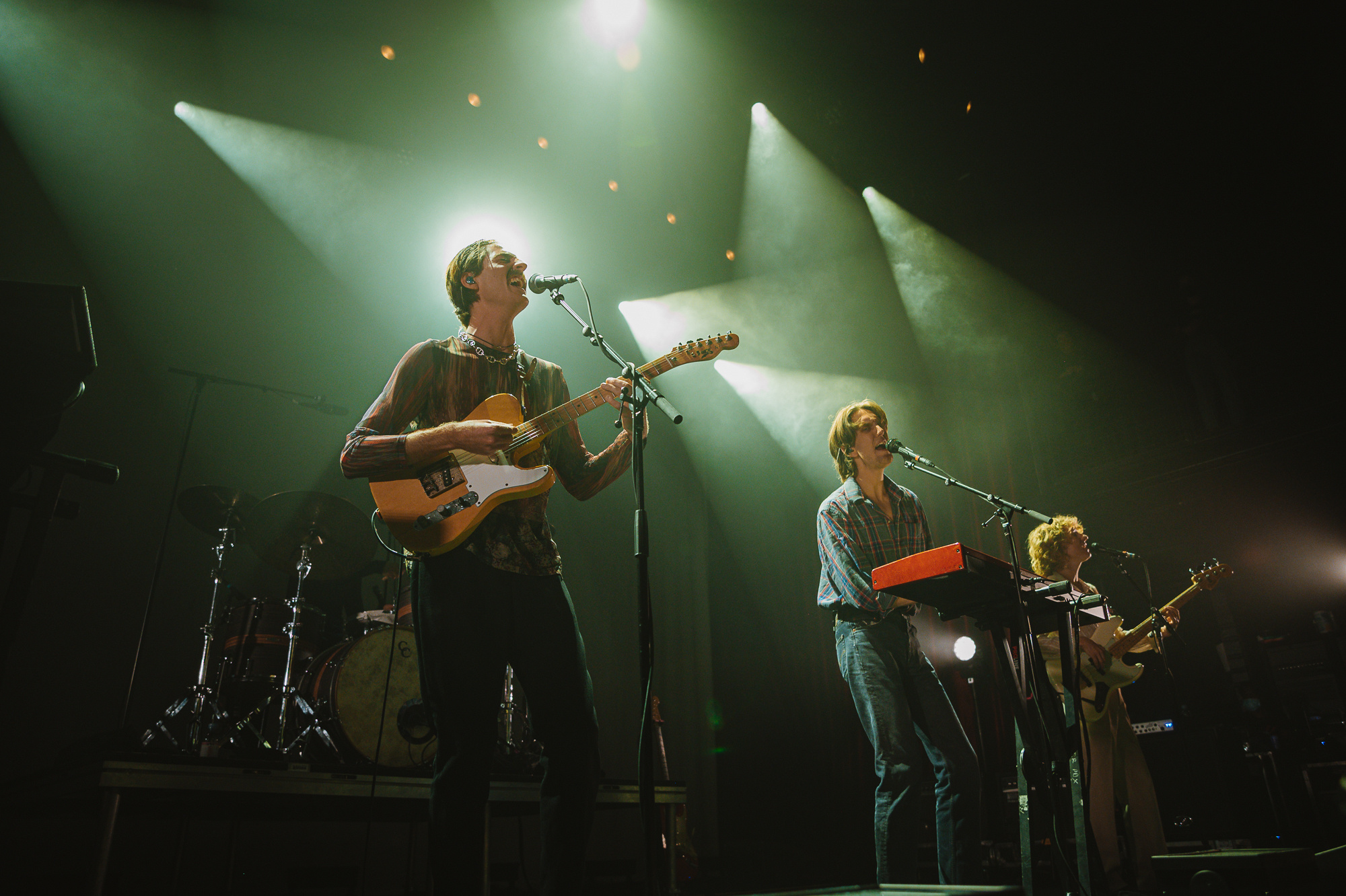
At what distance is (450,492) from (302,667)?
114 inches

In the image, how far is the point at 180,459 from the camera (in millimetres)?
4867

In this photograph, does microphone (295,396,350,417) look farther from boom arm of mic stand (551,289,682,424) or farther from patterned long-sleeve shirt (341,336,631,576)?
boom arm of mic stand (551,289,682,424)

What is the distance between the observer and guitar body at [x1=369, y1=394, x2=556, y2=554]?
2.02 meters

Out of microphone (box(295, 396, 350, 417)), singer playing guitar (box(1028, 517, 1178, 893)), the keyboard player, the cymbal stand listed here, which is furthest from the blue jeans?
microphone (box(295, 396, 350, 417))

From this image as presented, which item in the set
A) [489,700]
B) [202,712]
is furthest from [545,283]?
[202,712]

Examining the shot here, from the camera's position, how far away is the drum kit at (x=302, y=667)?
3.84m

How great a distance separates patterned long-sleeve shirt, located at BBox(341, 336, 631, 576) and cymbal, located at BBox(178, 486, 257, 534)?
2.75 m

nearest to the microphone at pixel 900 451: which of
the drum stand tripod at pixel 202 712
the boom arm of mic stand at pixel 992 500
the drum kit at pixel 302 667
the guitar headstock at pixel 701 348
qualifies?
the boom arm of mic stand at pixel 992 500

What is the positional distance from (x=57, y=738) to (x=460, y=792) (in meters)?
4.08

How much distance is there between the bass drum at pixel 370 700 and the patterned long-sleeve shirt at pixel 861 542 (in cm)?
217

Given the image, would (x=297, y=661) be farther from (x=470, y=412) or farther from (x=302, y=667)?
(x=470, y=412)

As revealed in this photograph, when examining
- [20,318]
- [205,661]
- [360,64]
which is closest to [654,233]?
[360,64]

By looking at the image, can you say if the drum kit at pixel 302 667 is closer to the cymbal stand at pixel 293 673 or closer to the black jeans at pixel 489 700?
the cymbal stand at pixel 293 673

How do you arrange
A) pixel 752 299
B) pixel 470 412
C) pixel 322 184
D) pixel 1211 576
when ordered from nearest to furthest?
pixel 470 412, pixel 1211 576, pixel 322 184, pixel 752 299
